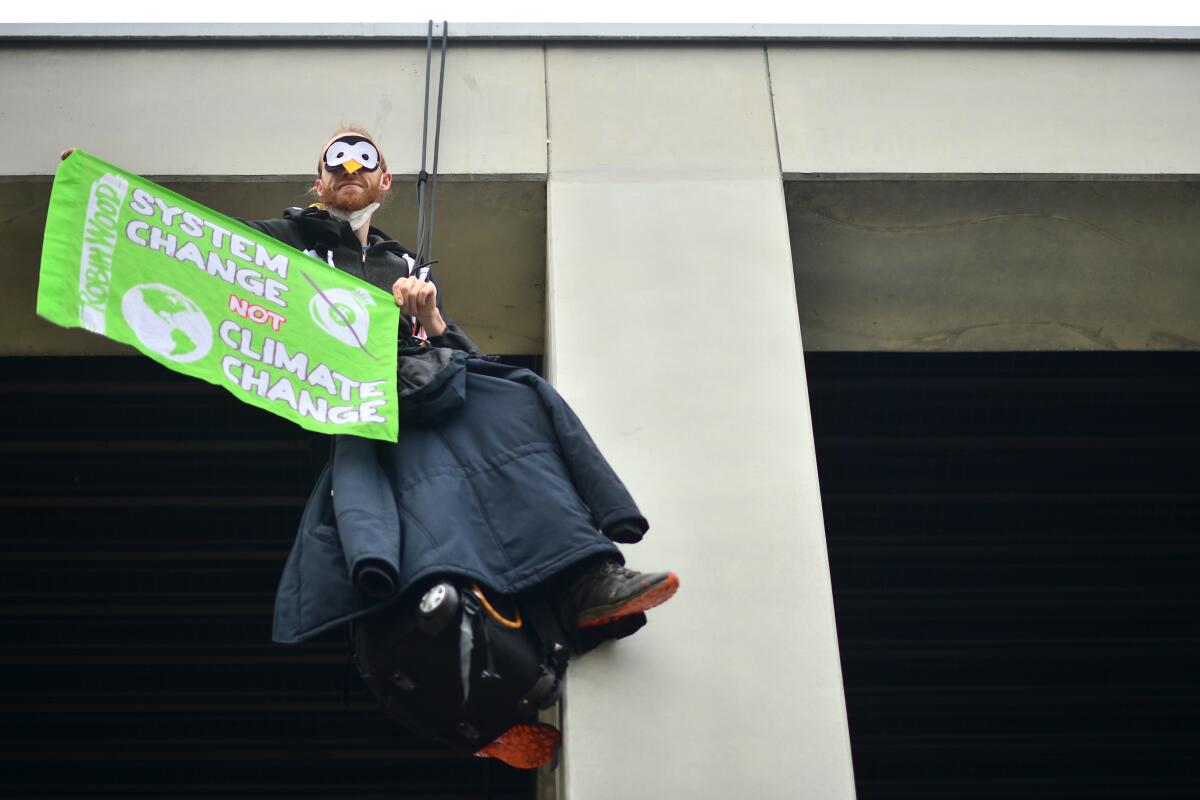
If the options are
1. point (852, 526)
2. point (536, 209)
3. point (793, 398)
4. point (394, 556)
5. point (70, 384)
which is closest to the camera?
point (394, 556)

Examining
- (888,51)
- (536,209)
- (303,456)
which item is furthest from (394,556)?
(303,456)

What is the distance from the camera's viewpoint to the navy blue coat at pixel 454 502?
4000mm

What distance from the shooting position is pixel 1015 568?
348 inches

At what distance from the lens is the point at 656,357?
5602 millimetres

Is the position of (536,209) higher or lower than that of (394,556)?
higher

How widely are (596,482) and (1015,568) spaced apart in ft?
17.0

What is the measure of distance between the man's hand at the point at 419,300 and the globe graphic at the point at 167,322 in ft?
2.19

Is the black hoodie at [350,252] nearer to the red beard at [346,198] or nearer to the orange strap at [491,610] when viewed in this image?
the red beard at [346,198]

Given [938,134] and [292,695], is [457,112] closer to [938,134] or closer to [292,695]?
[938,134]

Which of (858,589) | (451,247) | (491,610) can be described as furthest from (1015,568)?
(491,610)

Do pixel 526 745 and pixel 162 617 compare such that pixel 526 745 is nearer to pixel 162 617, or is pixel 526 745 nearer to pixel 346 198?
pixel 346 198

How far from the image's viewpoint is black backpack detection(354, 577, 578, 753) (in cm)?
395

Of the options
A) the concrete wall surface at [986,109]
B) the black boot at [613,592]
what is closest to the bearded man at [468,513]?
the black boot at [613,592]

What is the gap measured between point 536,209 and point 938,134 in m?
1.75
